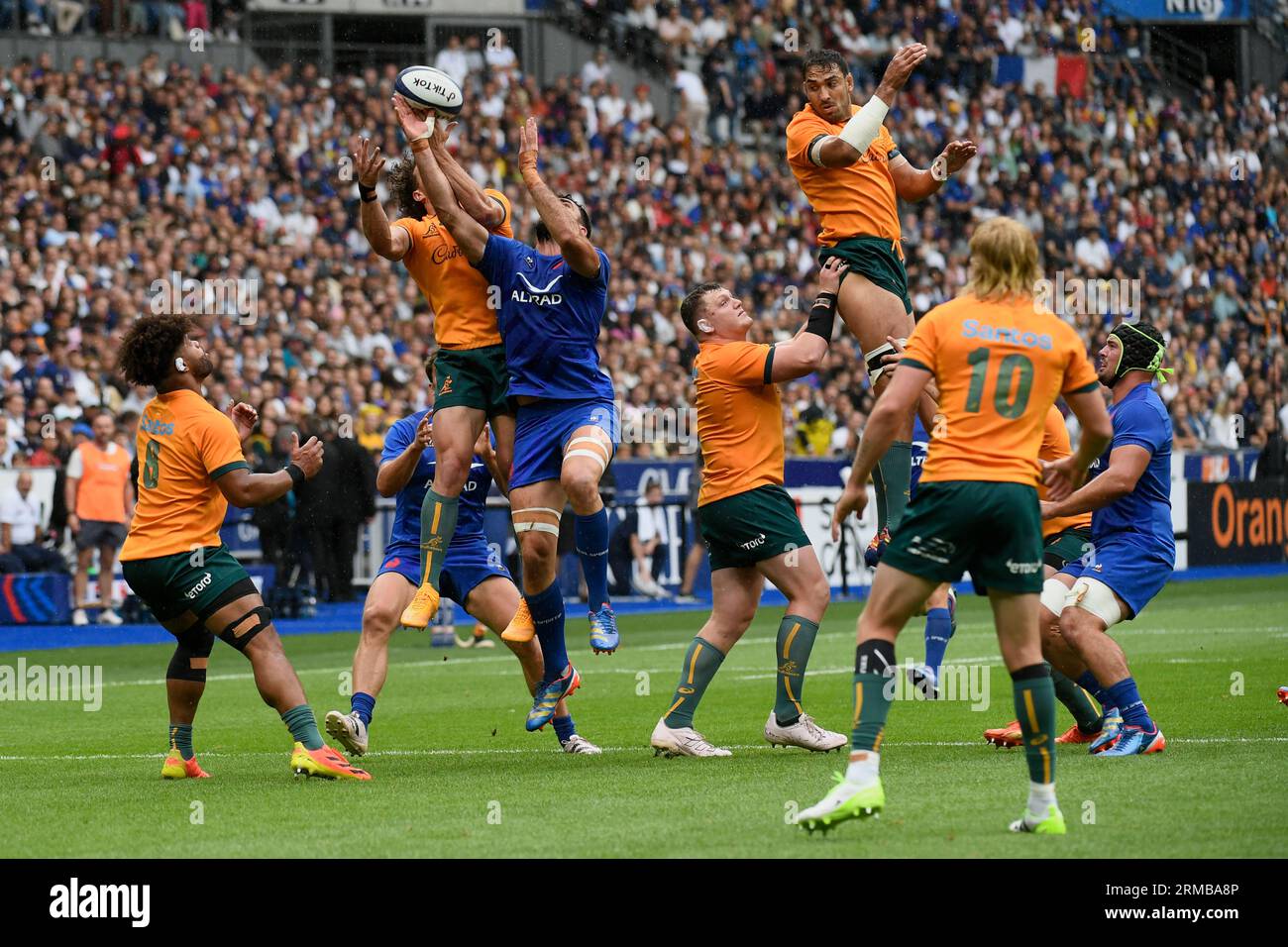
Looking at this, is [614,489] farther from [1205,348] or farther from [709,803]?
[709,803]

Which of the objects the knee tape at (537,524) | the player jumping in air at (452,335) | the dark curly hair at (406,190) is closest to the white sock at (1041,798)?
the knee tape at (537,524)

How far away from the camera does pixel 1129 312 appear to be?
34.6 meters

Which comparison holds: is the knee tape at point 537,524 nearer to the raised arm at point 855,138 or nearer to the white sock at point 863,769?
the raised arm at point 855,138

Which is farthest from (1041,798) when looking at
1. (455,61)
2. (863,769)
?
(455,61)

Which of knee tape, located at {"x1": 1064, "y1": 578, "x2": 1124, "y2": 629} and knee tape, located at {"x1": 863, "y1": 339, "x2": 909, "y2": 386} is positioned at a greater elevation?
knee tape, located at {"x1": 863, "y1": 339, "x2": 909, "y2": 386}

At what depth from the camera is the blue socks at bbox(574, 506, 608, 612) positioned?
11242 mm

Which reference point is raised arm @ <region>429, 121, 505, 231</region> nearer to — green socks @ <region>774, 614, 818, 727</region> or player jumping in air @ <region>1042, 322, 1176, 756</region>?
green socks @ <region>774, 614, 818, 727</region>

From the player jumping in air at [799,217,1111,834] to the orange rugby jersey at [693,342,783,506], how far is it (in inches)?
121

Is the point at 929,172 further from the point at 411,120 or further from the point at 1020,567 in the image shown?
the point at 1020,567

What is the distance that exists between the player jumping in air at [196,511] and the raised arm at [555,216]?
74.0 inches

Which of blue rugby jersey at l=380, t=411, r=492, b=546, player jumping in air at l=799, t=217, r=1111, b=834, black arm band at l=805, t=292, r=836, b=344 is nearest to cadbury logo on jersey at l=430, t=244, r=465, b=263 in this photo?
blue rugby jersey at l=380, t=411, r=492, b=546

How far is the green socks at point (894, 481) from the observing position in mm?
11406
